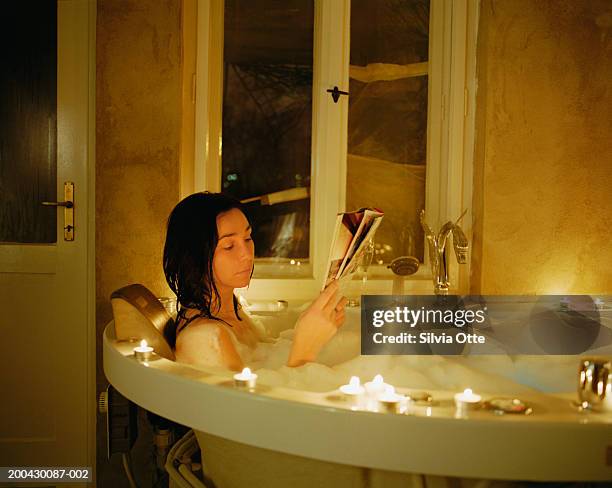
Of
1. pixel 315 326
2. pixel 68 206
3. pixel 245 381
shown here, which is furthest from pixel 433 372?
pixel 68 206

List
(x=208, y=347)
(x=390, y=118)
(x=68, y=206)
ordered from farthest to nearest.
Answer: (x=390, y=118) → (x=68, y=206) → (x=208, y=347)

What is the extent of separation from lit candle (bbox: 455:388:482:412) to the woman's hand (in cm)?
51

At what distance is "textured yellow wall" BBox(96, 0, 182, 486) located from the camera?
6.52 ft

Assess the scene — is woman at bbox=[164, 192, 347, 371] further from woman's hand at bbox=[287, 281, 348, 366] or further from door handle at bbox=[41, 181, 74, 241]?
door handle at bbox=[41, 181, 74, 241]

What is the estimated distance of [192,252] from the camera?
4.70ft

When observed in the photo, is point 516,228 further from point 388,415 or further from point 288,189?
point 388,415

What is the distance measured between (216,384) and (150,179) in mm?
1166

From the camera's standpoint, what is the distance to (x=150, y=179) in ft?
6.60

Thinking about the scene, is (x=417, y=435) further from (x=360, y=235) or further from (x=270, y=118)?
(x=270, y=118)

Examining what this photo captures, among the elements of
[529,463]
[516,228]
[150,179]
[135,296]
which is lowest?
[529,463]

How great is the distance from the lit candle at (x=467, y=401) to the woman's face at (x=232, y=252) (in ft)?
2.33

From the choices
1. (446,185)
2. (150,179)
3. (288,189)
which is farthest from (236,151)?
(446,185)

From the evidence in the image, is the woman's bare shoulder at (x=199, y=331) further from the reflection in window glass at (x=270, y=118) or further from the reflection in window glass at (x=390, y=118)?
the reflection in window glass at (x=390, y=118)

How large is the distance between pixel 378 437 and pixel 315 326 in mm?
528
